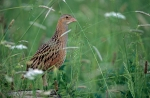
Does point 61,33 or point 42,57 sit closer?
point 42,57

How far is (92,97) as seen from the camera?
573 centimetres

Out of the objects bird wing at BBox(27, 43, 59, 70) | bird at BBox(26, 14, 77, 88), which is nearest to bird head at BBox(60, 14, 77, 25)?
bird at BBox(26, 14, 77, 88)

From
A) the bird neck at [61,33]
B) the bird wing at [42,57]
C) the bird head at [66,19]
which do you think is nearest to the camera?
the bird wing at [42,57]

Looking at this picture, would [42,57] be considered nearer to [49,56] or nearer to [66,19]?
[49,56]

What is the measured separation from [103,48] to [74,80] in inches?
165

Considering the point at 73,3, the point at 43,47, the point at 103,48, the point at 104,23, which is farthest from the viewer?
the point at 73,3

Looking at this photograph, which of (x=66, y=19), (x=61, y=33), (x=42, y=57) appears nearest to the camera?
(x=42, y=57)

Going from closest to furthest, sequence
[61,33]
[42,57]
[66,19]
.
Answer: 1. [42,57]
2. [61,33]
3. [66,19]

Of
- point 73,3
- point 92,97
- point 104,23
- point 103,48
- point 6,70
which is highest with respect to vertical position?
point 73,3

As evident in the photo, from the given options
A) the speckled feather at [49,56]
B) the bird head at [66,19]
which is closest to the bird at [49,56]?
the speckled feather at [49,56]

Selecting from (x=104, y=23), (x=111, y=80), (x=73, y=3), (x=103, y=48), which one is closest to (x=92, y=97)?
(x=111, y=80)

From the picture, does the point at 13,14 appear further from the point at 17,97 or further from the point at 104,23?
the point at 17,97

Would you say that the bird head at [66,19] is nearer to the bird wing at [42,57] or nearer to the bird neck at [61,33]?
the bird neck at [61,33]

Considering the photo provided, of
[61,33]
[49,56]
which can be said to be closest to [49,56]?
[49,56]
